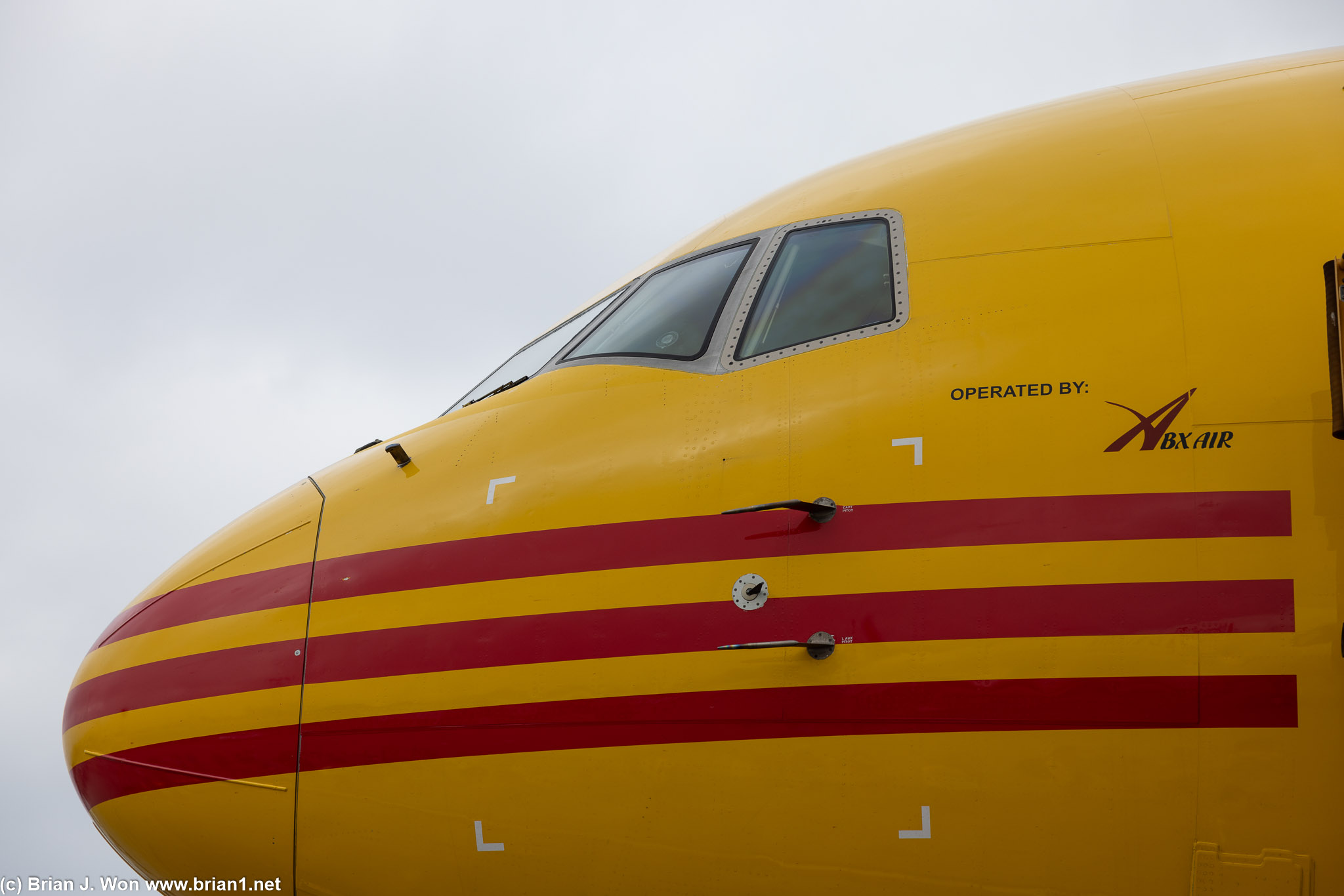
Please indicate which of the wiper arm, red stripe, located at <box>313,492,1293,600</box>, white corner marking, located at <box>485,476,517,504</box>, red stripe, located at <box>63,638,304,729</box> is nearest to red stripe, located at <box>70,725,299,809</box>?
red stripe, located at <box>63,638,304,729</box>

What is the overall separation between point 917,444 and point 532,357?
3.06 meters

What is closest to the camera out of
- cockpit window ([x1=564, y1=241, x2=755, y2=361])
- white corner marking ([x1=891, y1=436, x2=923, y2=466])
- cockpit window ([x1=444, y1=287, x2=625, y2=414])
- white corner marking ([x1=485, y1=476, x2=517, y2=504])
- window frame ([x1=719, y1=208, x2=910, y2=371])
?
white corner marking ([x1=891, y1=436, x2=923, y2=466])

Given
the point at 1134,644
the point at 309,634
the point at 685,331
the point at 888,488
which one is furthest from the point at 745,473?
the point at 309,634

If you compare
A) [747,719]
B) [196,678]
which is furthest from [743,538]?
[196,678]

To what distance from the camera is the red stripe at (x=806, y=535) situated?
470 cm

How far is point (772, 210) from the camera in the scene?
256 inches

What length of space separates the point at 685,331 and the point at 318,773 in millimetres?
3129

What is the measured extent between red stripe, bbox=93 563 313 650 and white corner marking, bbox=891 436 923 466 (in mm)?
3315

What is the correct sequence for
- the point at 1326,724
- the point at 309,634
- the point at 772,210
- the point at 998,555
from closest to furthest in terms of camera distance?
the point at 1326,724, the point at 998,555, the point at 309,634, the point at 772,210

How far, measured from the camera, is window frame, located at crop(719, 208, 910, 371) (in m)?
5.48

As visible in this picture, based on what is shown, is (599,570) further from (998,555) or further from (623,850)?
(998,555)

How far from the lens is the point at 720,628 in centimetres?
510

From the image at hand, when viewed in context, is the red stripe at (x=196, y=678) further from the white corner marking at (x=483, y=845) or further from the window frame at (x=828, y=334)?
the window frame at (x=828, y=334)

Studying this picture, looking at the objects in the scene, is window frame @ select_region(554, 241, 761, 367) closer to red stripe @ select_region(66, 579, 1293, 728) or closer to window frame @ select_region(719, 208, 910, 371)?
window frame @ select_region(719, 208, 910, 371)
